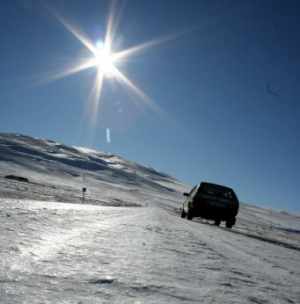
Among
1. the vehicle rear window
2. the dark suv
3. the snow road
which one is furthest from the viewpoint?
the vehicle rear window

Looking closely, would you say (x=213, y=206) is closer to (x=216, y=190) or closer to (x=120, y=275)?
(x=216, y=190)

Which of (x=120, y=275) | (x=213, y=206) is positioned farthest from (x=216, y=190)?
(x=120, y=275)

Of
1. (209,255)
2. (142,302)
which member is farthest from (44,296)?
(209,255)

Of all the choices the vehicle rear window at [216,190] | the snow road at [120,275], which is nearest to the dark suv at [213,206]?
the vehicle rear window at [216,190]

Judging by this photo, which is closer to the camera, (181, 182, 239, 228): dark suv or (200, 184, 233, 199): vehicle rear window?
(181, 182, 239, 228): dark suv

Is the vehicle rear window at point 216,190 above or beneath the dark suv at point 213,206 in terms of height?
above

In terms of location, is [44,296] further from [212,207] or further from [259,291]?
[212,207]

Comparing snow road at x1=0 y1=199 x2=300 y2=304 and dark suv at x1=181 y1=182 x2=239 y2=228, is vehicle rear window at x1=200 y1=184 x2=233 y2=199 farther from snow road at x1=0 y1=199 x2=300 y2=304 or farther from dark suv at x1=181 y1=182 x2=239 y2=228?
snow road at x1=0 y1=199 x2=300 y2=304

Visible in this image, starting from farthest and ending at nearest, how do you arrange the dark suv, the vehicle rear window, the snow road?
the vehicle rear window
the dark suv
the snow road

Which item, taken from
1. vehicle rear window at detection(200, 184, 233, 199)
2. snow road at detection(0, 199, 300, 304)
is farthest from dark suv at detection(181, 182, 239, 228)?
snow road at detection(0, 199, 300, 304)

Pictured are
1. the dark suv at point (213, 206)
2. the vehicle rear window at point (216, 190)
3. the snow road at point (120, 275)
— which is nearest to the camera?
the snow road at point (120, 275)

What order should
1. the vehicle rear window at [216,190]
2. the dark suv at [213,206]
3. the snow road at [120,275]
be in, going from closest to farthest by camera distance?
the snow road at [120,275] < the dark suv at [213,206] < the vehicle rear window at [216,190]

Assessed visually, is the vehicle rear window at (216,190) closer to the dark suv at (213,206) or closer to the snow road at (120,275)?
the dark suv at (213,206)

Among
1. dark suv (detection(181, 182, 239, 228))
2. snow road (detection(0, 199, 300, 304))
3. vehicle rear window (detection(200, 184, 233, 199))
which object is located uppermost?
vehicle rear window (detection(200, 184, 233, 199))
